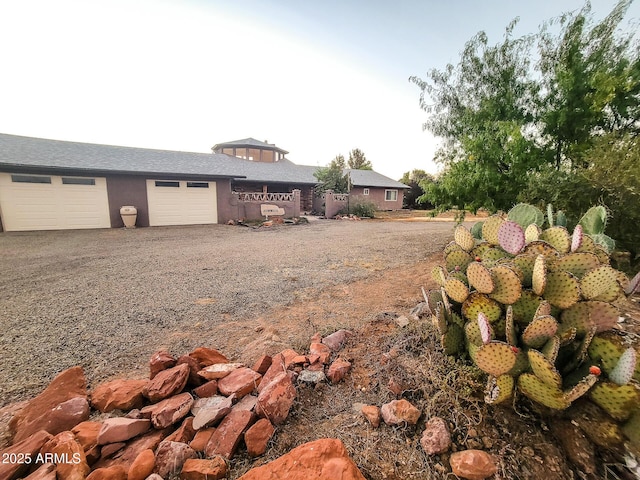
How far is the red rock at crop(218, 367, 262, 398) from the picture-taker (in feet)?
6.18

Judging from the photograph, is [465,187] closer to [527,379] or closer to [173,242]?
[527,379]

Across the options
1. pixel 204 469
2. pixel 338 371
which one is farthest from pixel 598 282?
pixel 204 469

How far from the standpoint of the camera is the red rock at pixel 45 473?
4.17ft

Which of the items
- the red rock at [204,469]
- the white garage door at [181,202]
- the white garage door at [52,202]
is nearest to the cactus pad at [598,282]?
the red rock at [204,469]

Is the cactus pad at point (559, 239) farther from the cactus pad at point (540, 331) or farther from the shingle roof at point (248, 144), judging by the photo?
the shingle roof at point (248, 144)

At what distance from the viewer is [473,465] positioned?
129 cm

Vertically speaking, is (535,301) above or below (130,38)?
below

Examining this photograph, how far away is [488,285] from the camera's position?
1.76 m

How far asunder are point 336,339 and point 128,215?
14.0 meters

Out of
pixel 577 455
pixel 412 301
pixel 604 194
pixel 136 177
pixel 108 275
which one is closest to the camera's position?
pixel 577 455

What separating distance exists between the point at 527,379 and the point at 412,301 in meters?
2.35

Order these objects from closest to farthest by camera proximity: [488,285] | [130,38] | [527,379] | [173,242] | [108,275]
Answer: [527,379]
[488,285]
[108,275]
[130,38]
[173,242]

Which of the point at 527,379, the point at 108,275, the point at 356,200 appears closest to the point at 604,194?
the point at 527,379

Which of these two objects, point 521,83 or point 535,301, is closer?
point 535,301
